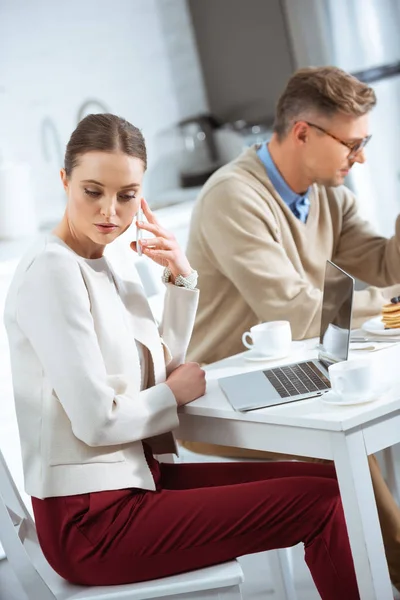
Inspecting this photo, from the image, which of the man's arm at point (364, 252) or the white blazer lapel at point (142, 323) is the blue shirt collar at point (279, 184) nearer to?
the man's arm at point (364, 252)

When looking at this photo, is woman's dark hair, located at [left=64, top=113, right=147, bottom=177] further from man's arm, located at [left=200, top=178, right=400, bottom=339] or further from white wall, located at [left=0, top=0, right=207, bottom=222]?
white wall, located at [left=0, top=0, right=207, bottom=222]

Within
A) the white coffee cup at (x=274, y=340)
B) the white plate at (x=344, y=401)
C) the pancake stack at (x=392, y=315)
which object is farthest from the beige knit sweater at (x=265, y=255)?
the white plate at (x=344, y=401)

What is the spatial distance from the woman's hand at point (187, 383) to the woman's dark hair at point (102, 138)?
17.1 inches

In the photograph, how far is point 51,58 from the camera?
3979mm

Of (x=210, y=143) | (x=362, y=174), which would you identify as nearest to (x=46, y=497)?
(x=362, y=174)

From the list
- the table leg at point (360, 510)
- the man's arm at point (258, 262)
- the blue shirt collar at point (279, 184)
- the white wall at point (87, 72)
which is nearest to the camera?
the table leg at point (360, 510)

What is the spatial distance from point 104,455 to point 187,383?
0.82 ft

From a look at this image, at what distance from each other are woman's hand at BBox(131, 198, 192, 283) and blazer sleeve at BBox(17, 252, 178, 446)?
0.27m

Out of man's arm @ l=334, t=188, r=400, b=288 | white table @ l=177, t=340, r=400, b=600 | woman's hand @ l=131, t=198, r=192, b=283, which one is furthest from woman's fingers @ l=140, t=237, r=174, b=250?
man's arm @ l=334, t=188, r=400, b=288

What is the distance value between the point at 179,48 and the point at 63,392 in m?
3.25

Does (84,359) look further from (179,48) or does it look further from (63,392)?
(179,48)

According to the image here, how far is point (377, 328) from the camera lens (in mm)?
2061

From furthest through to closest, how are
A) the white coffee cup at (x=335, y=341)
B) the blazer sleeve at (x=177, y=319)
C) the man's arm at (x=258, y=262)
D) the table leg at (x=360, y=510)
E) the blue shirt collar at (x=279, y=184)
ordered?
1. the blue shirt collar at (x=279, y=184)
2. the man's arm at (x=258, y=262)
3. the blazer sleeve at (x=177, y=319)
4. the white coffee cup at (x=335, y=341)
5. the table leg at (x=360, y=510)

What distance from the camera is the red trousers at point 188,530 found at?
1.58 meters
